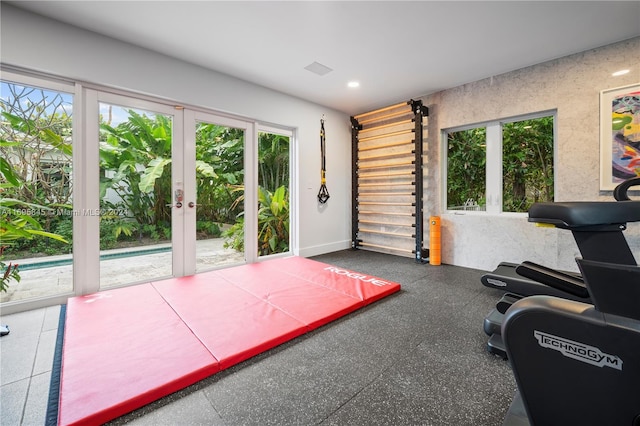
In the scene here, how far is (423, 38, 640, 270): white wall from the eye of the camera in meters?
3.04

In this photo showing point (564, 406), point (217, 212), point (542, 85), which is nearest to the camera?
point (564, 406)

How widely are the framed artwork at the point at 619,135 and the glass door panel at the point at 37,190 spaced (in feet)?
18.1

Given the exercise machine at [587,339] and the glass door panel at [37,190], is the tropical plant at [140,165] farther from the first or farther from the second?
the exercise machine at [587,339]

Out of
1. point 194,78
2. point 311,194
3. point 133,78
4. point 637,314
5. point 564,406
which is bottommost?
point 564,406

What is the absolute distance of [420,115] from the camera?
4316 millimetres

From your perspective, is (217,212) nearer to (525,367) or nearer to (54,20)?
(54,20)

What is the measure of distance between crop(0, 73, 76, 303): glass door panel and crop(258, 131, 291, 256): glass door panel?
2356 mm

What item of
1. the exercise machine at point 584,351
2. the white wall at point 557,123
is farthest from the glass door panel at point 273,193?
the exercise machine at point 584,351

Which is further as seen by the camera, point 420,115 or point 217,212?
point 420,115

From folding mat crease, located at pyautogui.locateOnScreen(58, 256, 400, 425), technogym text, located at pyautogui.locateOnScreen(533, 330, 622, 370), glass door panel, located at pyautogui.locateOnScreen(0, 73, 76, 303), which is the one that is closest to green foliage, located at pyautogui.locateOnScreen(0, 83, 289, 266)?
glass door panel, located at pyautogui.locateOnScreen(0, 73, 76, 303)

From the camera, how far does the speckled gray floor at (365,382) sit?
1.33 meters

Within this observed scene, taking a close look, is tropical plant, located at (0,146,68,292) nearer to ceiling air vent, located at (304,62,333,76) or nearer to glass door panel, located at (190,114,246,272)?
glass door panel, located at (190,114,246,272)

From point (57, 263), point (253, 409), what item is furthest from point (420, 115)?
point (57, 263)

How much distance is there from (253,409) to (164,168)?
3.04 metres
